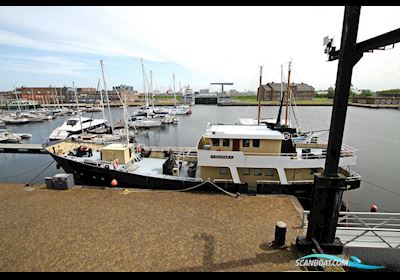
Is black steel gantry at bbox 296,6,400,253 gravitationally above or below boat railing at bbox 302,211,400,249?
above

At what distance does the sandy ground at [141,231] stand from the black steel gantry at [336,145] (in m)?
1.10

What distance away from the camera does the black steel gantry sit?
16.3 ft

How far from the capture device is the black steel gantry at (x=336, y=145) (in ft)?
16.3

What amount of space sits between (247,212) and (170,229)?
365cm

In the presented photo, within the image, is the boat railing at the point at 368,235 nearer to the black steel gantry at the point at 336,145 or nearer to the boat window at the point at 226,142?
the black steel gantry at the point at 336,145

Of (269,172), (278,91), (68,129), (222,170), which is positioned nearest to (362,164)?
(269,172)

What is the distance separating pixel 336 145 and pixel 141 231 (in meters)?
7.38

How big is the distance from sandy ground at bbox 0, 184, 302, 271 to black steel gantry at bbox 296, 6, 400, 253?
1097 mm

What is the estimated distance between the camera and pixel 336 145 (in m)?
5.61

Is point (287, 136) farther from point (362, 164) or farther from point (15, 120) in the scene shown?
point (15, 120)

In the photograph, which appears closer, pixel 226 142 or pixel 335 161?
pixel 335 161

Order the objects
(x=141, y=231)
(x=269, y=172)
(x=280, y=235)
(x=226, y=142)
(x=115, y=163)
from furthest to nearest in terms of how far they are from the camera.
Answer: (x=115, y=163) → (x=269, y=172) → (x=226, y=142) → (x=141, y=231) → (x=280, y=235)

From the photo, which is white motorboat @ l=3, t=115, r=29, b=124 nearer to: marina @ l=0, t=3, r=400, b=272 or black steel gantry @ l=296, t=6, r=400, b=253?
marina @ l=0, t=3, r=400, b=272

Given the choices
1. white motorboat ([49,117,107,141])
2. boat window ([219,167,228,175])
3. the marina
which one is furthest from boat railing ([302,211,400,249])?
white motorboat ([49,117,107,141])
